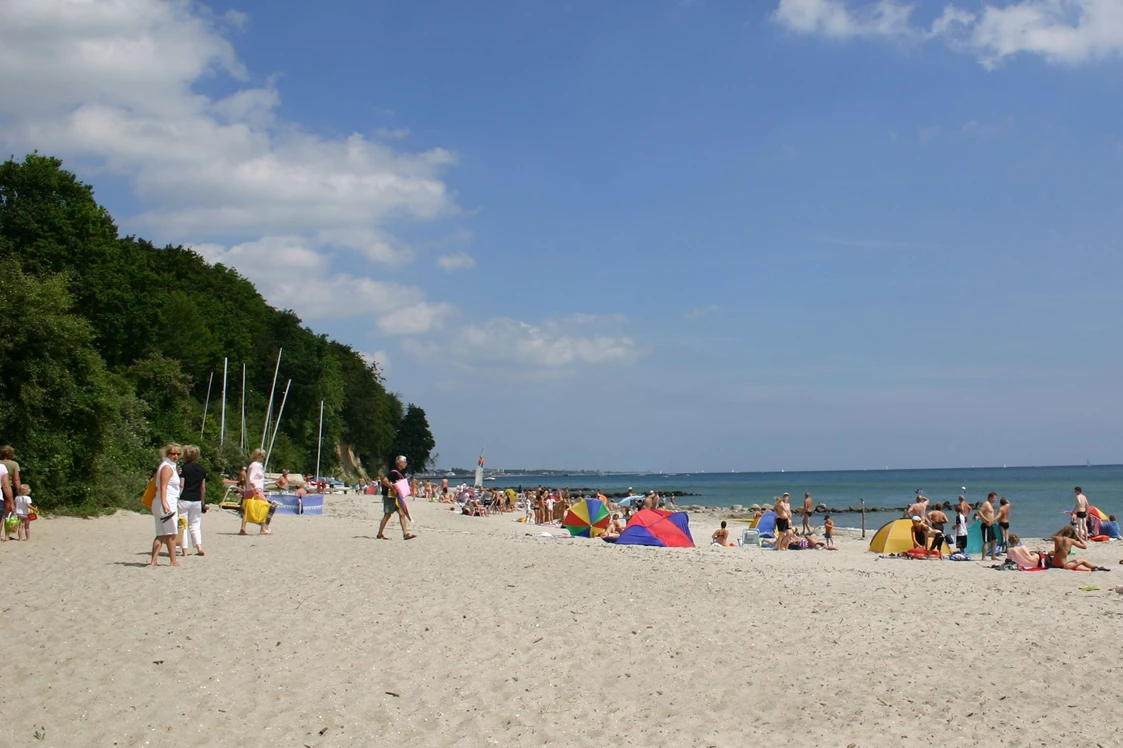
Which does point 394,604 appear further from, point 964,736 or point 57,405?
point 57,405

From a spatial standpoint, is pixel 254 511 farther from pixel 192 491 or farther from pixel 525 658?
pixel 525 658

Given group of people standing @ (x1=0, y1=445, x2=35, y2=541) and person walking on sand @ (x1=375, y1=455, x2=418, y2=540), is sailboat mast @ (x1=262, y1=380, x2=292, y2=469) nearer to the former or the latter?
person walking on sand @ (x1=375, y1=455, x2=418, y2=540)

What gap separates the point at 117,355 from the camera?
38.6 m

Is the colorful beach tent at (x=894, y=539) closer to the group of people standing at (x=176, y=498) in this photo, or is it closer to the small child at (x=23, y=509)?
the group of people standing at (x=176, y=498)

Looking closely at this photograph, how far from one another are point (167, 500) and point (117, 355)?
98.9ft

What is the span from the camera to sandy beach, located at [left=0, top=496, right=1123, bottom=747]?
6.73 m

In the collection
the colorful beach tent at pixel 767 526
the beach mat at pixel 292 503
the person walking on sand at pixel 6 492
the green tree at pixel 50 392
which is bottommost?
the colorful beach tent at pixel 767 526

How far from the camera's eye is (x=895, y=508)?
70562 mm

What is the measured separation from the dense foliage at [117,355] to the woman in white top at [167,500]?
28.9 ft

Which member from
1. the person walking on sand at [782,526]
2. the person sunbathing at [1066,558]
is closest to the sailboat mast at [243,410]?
the person walking on sand at [782,526]

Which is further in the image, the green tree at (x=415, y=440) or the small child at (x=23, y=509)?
the green tree at (x=415, y=440)

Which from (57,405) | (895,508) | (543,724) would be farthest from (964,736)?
(895,508)

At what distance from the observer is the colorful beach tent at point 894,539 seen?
20.9 meters

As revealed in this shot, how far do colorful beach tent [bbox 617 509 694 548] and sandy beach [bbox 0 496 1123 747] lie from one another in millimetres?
7474
